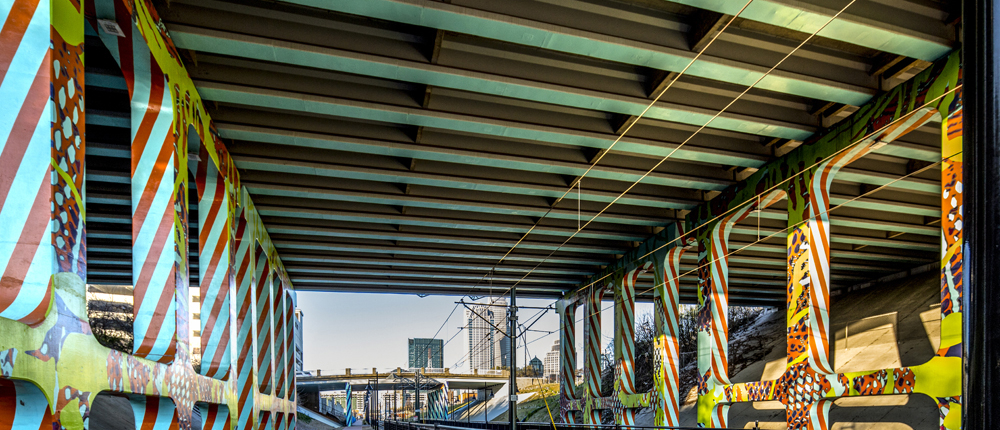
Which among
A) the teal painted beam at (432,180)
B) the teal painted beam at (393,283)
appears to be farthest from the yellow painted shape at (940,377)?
the teal painted beam at (393,283)

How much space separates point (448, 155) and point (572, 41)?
5.51 meters

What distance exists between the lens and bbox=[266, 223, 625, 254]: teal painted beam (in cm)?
2139

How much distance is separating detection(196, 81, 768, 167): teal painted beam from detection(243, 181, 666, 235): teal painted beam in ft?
13.2

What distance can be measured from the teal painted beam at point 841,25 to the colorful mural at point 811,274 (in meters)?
0.69

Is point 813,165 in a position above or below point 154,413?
above

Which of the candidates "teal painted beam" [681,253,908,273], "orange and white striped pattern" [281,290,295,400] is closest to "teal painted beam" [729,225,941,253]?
"teal painted beam" [681,253,908,273]

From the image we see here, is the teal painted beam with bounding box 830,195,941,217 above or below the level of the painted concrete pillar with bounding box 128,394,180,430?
above

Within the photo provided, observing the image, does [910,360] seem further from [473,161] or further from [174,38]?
[174,38]

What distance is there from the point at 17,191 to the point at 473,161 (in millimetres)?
10801

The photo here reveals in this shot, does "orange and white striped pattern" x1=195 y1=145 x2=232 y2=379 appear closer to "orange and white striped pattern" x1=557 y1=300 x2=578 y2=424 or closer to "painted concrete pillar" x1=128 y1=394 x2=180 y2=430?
"painted concrete pillar" x1=128 y1=394 x2=180 y2=430

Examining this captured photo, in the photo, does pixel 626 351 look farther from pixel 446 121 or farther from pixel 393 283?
pixel 446 121

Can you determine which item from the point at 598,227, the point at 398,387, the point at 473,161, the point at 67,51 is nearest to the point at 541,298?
Answer: the point at 598,227

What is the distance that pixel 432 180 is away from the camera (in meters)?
17.3

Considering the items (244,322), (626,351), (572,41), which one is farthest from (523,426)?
(572,41)
